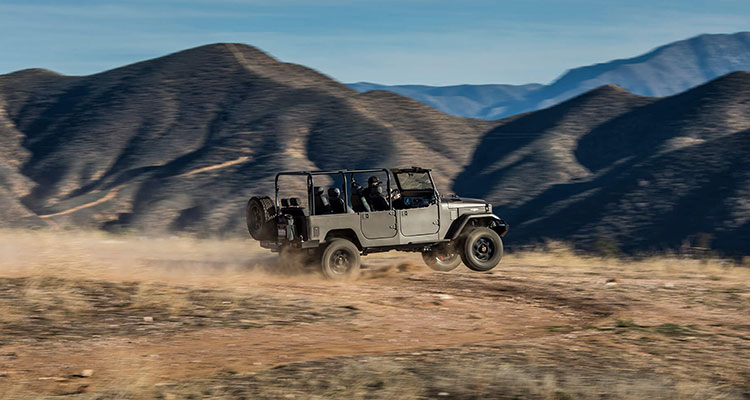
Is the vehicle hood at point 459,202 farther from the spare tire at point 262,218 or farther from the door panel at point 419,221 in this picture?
the spare tire at point 262,218

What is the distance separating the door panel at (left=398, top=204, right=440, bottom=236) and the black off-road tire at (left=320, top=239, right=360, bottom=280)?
0.95m

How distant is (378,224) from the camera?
45.3 ft

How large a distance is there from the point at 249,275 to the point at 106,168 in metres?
58.1

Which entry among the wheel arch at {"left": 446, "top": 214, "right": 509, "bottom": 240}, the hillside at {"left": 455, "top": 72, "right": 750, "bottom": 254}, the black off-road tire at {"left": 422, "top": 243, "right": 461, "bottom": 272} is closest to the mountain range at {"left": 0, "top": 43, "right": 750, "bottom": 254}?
the hillside at {"left": 455, "top": 72, "right": 750, "bottom": 254}

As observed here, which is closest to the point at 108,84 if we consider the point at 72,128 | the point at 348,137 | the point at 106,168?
the point at 72,128

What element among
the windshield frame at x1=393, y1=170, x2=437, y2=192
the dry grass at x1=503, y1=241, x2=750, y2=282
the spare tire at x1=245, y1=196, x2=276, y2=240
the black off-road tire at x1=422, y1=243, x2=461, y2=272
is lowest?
the dry grass at x1=503, y1=241, x2=750, y2=282

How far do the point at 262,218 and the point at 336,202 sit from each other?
1321mm

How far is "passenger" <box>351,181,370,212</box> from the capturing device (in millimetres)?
13969

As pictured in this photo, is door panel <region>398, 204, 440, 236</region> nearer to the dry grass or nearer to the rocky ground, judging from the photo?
the rocky ground

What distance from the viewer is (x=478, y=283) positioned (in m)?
13.4

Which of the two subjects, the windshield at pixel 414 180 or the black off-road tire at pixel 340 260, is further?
the windshield at pixel 414 180

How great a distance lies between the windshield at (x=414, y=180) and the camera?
1452 cm

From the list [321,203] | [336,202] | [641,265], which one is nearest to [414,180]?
[336,202]

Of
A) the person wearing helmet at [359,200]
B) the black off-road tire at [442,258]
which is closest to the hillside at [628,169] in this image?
the black off-road tire at [442,258]
